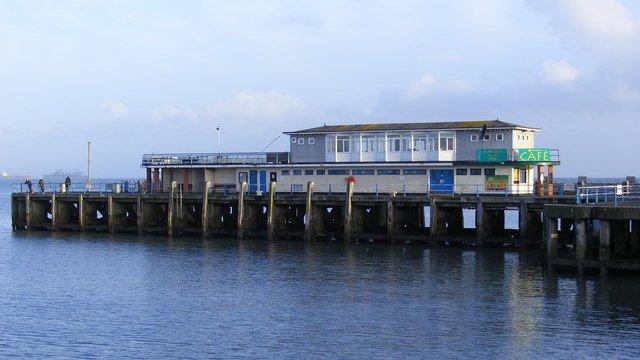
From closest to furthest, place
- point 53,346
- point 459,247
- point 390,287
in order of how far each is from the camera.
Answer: point 53,346, point 390,287, point 459,247

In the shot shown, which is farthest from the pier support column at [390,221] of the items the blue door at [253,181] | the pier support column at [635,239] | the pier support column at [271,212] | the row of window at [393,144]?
the pier support column at [635,239]

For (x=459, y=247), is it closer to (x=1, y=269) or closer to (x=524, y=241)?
(x=524, y=241)

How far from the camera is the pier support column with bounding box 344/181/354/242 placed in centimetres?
5875

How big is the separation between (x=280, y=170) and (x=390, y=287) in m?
25.4

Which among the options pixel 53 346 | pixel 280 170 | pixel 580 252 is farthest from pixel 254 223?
pixel 53 346

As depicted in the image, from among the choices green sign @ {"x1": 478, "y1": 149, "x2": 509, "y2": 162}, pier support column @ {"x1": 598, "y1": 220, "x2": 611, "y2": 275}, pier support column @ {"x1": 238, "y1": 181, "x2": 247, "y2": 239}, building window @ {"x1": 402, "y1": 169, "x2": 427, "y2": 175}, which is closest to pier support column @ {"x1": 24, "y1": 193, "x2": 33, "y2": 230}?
pier support column @ {"x1": 238, "y1": 181, "x2": 247, "y2": 239}

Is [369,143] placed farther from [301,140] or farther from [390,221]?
[390,221]

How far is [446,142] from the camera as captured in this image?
63.1m

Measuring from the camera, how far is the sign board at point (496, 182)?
198ft

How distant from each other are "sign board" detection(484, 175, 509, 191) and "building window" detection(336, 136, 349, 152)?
34.3 ft

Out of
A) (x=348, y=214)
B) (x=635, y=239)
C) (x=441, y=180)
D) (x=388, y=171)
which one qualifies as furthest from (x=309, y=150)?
(x=635, y=239)

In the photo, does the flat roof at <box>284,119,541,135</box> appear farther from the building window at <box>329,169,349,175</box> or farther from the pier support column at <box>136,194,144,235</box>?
the pier support column at <box>136,194,144,235</box>

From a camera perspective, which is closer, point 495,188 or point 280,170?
point 495,188

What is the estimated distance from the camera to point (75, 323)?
35.8 meters
